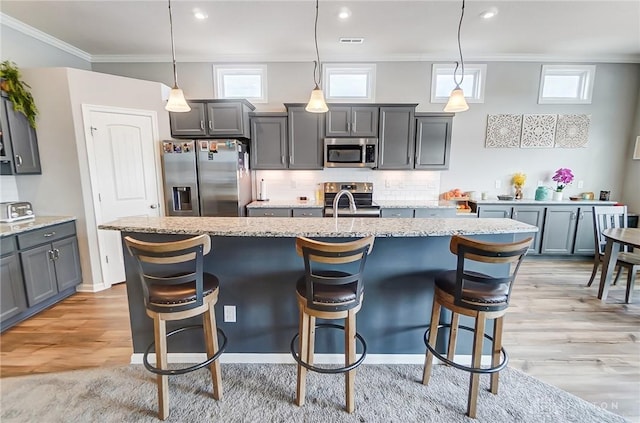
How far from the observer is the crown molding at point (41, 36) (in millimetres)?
3055

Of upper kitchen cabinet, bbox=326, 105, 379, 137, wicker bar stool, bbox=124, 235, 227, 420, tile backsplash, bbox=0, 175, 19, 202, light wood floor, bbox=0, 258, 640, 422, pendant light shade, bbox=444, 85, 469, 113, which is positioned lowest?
light wood floor, bbox=0, 258, 640, 422

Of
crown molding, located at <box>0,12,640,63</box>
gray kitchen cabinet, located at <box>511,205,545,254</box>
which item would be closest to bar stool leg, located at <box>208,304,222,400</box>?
crown molding, located at <box>0,12,640,63</box>

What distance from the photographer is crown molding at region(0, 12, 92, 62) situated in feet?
10.0

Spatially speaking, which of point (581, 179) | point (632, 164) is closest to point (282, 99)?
point (581, 179)

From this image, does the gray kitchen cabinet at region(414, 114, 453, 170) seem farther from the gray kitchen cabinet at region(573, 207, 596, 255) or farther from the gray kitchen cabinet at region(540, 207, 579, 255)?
the gray kitchen cabinet at region(573, 207, 596, 255)

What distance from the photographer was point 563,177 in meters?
4.29

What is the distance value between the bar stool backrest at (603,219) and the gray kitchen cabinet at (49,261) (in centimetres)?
625

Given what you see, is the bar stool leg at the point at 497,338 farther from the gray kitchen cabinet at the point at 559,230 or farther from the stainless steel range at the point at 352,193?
the gray kitchen cabinet at the point at 559,230

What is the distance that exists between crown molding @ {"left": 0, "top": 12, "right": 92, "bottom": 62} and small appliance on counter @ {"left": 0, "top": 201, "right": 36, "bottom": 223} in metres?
2.05

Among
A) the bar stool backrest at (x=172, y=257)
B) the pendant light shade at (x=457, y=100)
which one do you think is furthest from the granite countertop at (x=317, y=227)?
the pendant light shade at (x=457, y=100)

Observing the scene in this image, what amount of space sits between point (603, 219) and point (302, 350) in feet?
13.5

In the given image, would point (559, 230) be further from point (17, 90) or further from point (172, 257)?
point (17, 90)

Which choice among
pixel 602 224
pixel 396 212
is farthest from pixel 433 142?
pixel 602 224

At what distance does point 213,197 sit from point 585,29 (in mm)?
5229
